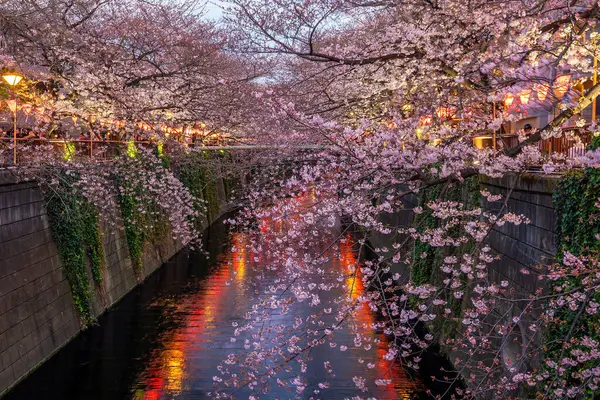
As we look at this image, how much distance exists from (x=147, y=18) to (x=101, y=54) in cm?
283

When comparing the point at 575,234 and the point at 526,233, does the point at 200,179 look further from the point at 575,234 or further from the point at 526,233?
the point at 575,234

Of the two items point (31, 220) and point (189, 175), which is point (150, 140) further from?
point (31, 220)

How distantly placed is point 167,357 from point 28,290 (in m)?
3.10

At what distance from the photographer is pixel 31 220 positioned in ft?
44.0

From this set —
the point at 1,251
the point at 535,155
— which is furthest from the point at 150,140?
A: the point at 535,155

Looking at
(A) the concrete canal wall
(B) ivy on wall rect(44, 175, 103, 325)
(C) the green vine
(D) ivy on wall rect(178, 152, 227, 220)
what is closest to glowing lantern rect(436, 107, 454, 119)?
(A) the concrete canal wall

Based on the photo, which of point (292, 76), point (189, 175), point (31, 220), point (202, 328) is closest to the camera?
point (31, 220)

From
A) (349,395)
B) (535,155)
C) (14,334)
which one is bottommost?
(349,395)

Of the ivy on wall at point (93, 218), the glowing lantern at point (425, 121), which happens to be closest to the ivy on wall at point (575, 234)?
the glowing lantern at point (425, 121)

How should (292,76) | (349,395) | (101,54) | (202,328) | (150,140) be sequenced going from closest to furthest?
(349,395)
(202,328)
(101,54)
(150,140)
(292,76)

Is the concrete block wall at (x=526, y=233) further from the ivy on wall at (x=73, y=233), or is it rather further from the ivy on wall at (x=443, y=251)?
the ivy on wall at (x=73, y=233)

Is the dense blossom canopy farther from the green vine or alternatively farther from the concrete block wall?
the green vine

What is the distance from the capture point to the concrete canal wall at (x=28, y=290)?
11.7 metres

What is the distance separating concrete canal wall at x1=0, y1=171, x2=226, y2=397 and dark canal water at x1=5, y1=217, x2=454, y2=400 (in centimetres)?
34
